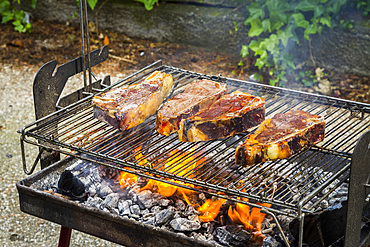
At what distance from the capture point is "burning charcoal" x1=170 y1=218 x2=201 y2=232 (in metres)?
2.37

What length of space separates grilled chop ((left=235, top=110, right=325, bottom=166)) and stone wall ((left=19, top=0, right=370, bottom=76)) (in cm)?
304

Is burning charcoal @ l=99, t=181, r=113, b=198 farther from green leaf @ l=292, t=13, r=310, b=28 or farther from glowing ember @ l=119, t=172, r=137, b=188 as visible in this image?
green leaf @ l=292, t=13, r=310, b=28

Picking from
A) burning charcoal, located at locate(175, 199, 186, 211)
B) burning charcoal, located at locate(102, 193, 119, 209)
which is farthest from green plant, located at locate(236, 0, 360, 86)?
burning charcoal, located at locate(102, 193, 119, 209)

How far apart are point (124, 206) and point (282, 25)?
351 centimetres

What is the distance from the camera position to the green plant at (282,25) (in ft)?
17.1

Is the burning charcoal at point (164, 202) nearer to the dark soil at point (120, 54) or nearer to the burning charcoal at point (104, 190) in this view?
the burning charcoal at point (104, 190)

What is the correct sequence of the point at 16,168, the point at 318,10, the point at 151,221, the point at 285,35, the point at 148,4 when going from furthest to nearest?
the point at 148,4 → the point at 285,35 → the point at 318,10 → the point at 16,168 → the point at 151,221

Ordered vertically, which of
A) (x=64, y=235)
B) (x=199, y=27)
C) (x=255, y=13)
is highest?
(x=255, y=13)

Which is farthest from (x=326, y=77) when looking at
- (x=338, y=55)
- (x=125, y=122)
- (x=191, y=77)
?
(x=125, y=122)

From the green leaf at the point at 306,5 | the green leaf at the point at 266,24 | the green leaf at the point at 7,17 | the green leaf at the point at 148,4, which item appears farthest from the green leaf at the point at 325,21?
the green leaf at the point at 7,17

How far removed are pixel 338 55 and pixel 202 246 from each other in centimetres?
398

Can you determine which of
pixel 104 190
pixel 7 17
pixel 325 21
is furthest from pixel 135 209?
pixel 7 17

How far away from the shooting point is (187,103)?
2.71 meters

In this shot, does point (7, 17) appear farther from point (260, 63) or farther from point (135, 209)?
point (135, 209)
